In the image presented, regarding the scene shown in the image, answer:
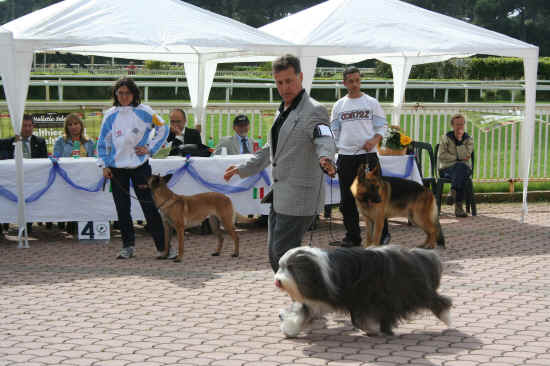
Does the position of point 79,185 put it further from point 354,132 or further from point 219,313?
point 219,313

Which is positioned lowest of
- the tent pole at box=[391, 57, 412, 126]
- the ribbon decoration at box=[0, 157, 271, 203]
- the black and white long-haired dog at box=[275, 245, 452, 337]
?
the black and white long-haired dog at box=[275, 245, 452, 337]

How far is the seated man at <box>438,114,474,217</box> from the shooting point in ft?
37.6

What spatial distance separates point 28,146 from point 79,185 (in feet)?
4.33

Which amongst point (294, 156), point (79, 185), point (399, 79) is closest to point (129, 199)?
point (79, 185)

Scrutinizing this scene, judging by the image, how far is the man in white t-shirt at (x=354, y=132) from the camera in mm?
8461

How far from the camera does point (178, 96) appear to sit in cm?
3488

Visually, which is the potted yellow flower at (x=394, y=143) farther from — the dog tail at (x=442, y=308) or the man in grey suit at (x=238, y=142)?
the dog tail at (x=442, y=308)

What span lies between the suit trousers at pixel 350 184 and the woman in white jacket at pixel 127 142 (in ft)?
6.70

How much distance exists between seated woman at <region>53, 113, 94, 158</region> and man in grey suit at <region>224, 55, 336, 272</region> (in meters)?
5.72

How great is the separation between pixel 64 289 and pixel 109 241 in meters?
2.60

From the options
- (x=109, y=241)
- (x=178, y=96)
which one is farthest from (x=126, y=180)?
(x=178, y=96)

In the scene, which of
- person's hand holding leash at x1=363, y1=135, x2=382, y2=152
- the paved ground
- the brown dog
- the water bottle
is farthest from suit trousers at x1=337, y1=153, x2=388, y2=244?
the water bottle

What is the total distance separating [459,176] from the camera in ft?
37.5

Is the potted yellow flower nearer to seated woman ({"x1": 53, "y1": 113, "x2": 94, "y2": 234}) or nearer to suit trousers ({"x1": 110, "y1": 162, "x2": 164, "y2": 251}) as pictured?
suit trousers ({"x1": 110, "y1": 162, "x2": 164, "y2": 251})
